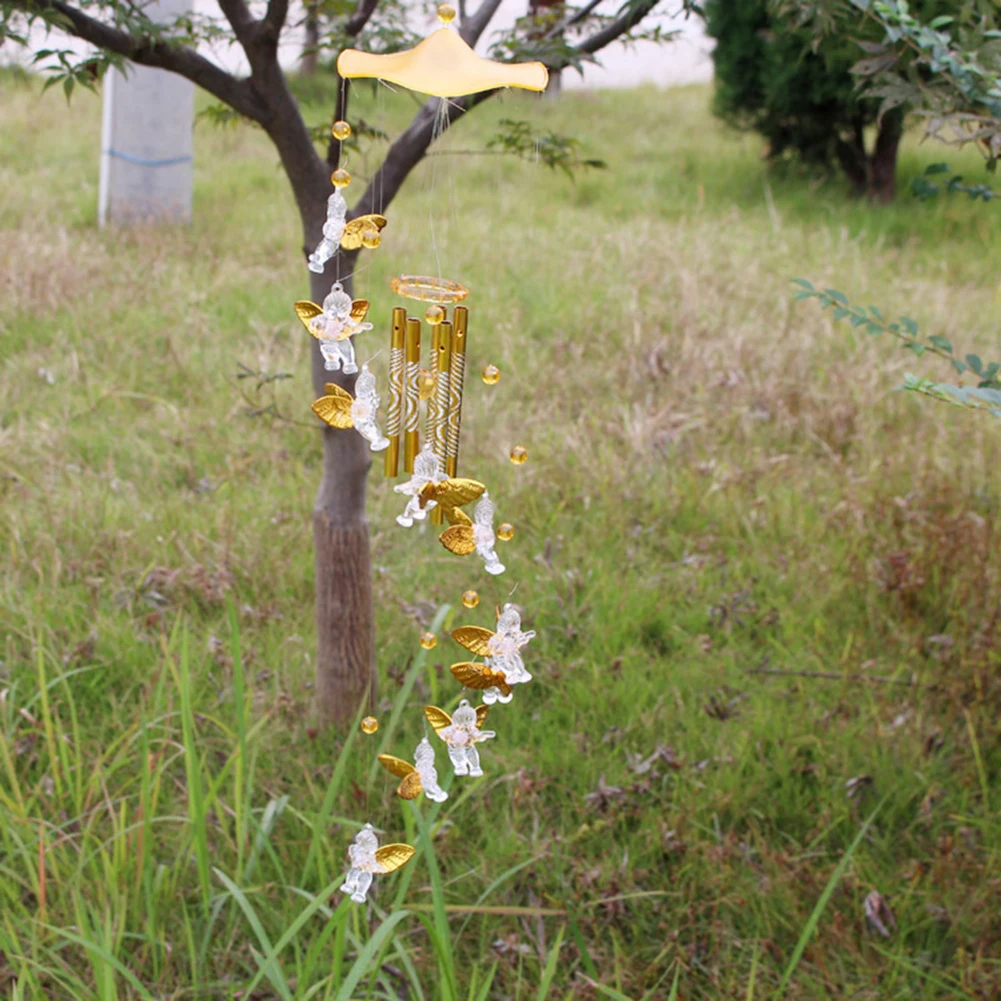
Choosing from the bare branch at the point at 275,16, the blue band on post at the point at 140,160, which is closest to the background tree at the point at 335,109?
the bare branch at the point at 275,16

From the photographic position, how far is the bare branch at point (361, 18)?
2.42 m

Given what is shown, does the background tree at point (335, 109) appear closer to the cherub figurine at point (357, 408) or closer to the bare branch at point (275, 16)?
the bare branch at point (275, 16)

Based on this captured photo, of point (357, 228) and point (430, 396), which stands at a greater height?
point (357, 228)

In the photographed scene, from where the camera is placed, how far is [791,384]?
4469mm

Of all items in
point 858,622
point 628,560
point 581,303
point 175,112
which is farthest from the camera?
point 175,112

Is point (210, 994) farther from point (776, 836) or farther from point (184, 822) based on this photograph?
point (776, 836)

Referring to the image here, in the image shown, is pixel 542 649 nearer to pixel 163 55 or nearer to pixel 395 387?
pixel 395 387

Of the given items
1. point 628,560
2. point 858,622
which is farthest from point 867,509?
point 628,560

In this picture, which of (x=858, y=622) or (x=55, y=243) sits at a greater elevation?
(x=55, y=243)

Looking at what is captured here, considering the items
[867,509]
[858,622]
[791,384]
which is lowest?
[858,622]

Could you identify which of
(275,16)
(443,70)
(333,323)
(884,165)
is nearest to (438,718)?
(333,323)

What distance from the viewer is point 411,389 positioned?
4.92ft

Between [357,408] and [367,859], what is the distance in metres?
0.58

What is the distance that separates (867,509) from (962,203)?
4.82 meters
